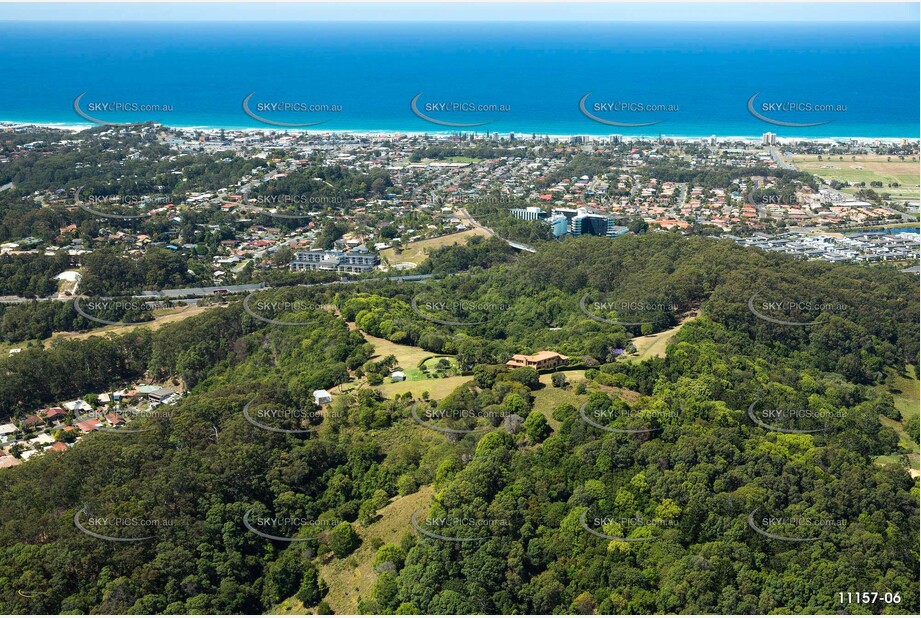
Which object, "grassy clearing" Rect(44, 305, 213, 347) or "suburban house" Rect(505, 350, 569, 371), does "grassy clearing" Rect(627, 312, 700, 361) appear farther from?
"grassy clearing" Rect(44, 305, 213, 347)

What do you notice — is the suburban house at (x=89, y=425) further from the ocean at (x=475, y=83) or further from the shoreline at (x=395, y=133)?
the shoreline at (x=395, y=133)

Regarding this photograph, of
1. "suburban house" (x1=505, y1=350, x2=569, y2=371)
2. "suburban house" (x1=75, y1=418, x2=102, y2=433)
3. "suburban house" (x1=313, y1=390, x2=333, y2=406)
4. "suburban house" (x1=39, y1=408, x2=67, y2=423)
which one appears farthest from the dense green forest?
"suburban house" (x1=75, y1=418, x2=102, y2=433)

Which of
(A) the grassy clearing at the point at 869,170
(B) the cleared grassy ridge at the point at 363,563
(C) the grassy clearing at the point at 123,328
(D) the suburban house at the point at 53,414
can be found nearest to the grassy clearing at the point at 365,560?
(B) the cleared grassy ridge at the point at 363,563

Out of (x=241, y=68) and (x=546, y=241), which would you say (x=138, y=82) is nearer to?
(x=241, y=68)

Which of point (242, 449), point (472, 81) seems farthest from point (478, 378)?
point (472, 81)

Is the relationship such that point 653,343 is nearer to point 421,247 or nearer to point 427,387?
point 427,387

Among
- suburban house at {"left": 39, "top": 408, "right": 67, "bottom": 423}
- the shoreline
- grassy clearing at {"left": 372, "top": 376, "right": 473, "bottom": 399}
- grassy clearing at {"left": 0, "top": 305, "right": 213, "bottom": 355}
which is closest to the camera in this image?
grassy clearing at {"left": 372, "top": 376, "right": 473, "bottom": 399}

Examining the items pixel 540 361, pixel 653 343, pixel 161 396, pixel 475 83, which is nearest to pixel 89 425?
pixel 161 396

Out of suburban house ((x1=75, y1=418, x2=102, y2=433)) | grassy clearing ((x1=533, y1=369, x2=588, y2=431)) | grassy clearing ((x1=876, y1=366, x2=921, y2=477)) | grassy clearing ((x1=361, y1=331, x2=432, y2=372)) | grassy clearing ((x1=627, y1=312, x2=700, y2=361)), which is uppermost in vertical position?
grassy clearing ((x1=533, y1=369, x2=588, y2=431))
